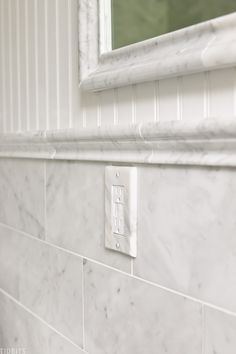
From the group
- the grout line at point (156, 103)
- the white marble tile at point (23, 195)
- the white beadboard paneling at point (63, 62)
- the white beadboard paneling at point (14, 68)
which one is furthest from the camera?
the white beadboard paneling at point (14, 68)

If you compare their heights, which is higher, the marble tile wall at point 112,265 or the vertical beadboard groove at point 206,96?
the vertical beadboard groove at point 206,96

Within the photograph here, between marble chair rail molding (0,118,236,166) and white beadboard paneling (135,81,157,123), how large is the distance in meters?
0.03

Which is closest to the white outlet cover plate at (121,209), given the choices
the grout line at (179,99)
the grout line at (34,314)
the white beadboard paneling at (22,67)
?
the grout line at (179,99)

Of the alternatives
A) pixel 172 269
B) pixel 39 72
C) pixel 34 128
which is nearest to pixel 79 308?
pixel 172 269

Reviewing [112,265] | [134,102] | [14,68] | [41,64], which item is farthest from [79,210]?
[14,68]

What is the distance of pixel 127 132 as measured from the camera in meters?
0.68

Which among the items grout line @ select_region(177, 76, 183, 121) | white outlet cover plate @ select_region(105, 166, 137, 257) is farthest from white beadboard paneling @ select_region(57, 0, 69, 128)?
grout line @ select_region(177, 76, 183, 121)

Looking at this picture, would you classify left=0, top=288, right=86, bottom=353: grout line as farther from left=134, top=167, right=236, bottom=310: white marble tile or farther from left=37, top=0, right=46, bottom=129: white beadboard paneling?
left=37, top=0, right=46, bottom=129: white beadboard paneling

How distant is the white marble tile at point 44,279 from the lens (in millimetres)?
868

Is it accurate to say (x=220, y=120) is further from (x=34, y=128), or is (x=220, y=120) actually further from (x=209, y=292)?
(x=34, y=128)

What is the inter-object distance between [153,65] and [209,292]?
32cm

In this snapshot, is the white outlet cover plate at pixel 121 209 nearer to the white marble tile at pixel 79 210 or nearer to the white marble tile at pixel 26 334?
the white marble tile at pixel 79 210

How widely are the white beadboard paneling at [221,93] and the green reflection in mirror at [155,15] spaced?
0.26 feet

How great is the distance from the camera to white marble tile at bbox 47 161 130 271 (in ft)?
2.55
